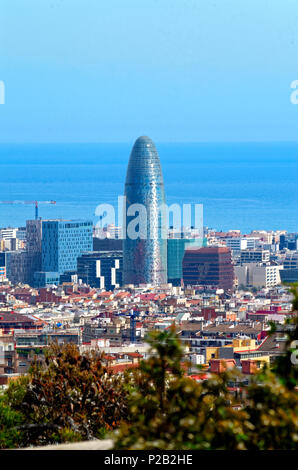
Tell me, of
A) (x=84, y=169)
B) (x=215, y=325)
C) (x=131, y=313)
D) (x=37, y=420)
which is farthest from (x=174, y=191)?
(x=37, y=420)

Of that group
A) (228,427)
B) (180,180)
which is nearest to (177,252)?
(180,180)

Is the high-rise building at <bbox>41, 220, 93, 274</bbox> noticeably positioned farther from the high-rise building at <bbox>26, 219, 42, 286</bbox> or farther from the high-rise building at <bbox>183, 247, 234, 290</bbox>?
the high-rise building at <bbox>183, 247, 234, 290</bbox>

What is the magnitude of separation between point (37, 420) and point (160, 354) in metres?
2.36

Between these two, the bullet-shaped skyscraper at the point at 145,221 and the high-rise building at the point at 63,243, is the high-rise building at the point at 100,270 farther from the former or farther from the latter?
the high-rise building at the point at 63,243

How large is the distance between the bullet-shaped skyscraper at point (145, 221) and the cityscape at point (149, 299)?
48 mm

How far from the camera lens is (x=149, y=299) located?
30.3 metres

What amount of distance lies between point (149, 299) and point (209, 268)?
23.3ft

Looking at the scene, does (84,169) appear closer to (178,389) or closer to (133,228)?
(133,228)

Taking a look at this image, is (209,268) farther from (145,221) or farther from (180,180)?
(180,180)

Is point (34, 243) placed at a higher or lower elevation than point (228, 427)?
higher

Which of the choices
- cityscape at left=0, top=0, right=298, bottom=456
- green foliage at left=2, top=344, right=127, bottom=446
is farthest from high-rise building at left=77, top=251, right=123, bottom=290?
green foliage at left=2, top=344, right=127, bottom=446

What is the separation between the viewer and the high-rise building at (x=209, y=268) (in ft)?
120

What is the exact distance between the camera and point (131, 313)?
84.5 ft

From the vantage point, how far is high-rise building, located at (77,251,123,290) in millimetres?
38688
